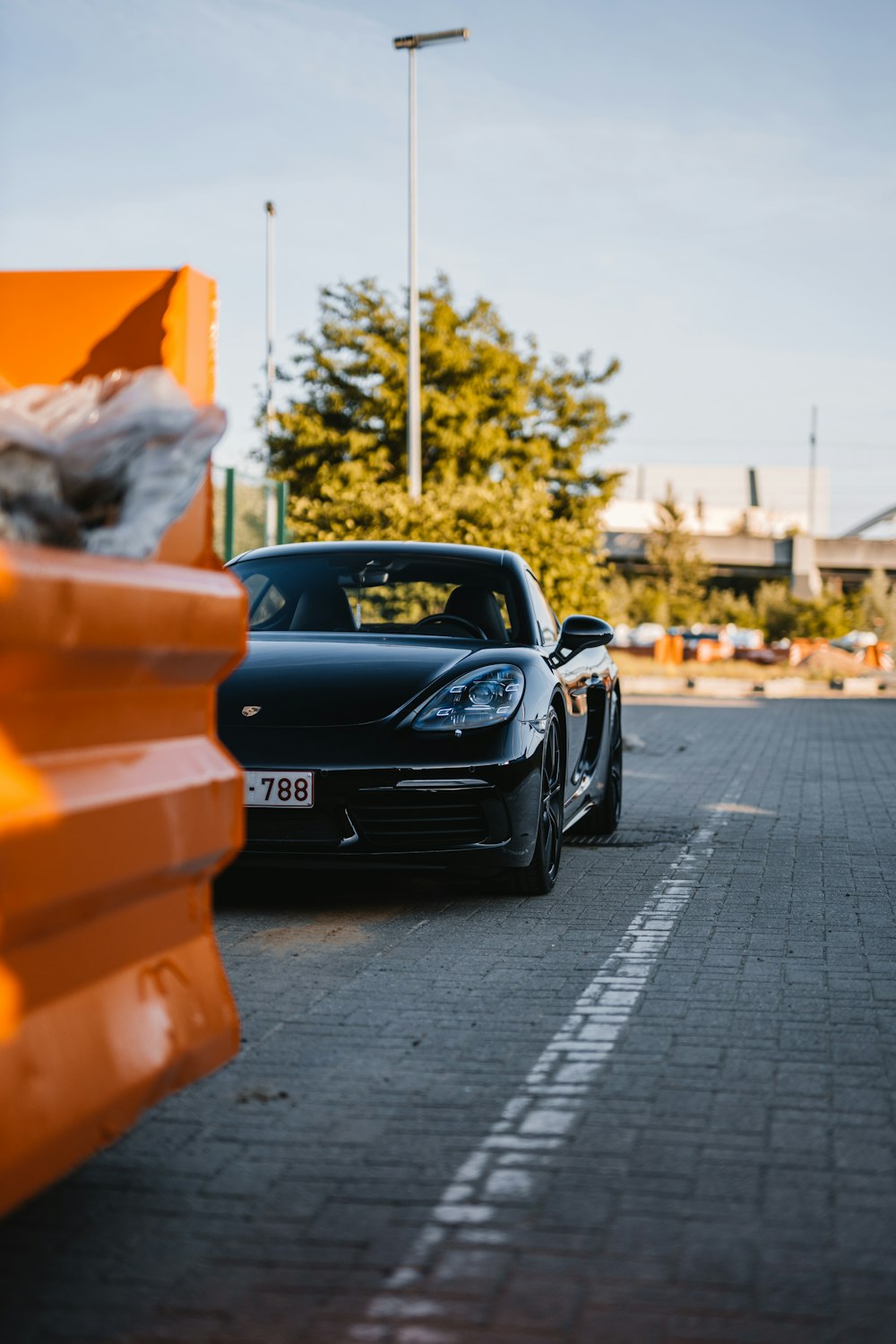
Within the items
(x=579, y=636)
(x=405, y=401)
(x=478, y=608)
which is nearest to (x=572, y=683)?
(x=579, y=636)

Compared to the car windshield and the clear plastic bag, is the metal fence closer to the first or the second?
the car windshield

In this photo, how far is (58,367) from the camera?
3244 mm

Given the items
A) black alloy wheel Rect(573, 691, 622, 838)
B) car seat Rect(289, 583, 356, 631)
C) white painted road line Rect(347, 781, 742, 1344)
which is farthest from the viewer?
black alloy wheel Rect(573, 691, 622, 838)

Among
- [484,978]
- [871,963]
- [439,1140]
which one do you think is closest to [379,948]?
[484,978]

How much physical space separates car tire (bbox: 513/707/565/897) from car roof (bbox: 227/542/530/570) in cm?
96

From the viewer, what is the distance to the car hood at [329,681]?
5.97m

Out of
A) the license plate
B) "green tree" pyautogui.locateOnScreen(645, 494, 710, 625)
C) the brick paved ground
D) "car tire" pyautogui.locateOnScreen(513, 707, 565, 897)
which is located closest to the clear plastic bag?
the brick paved ground

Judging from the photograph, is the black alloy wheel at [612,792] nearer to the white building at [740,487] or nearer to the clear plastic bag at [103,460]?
the clear plastic bag at [103,460]

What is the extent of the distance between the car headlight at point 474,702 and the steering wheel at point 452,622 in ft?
2.34

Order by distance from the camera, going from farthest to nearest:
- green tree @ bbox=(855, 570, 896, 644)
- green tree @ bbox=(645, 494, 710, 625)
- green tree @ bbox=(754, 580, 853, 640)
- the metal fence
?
green tree @ bbox=(645, 494, 710, 625) → green tree @ bbox=(754, 580, 853, 640) → green tree @ bbox=(855, 570, 896, 644) → the metal fence

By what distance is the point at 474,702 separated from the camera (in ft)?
20.0

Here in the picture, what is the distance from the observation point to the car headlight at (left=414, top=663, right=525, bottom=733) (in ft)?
19.6

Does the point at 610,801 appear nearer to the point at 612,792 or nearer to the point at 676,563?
the point at 612,792

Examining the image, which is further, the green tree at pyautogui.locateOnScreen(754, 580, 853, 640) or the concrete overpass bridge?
the concrete overpass bridge
